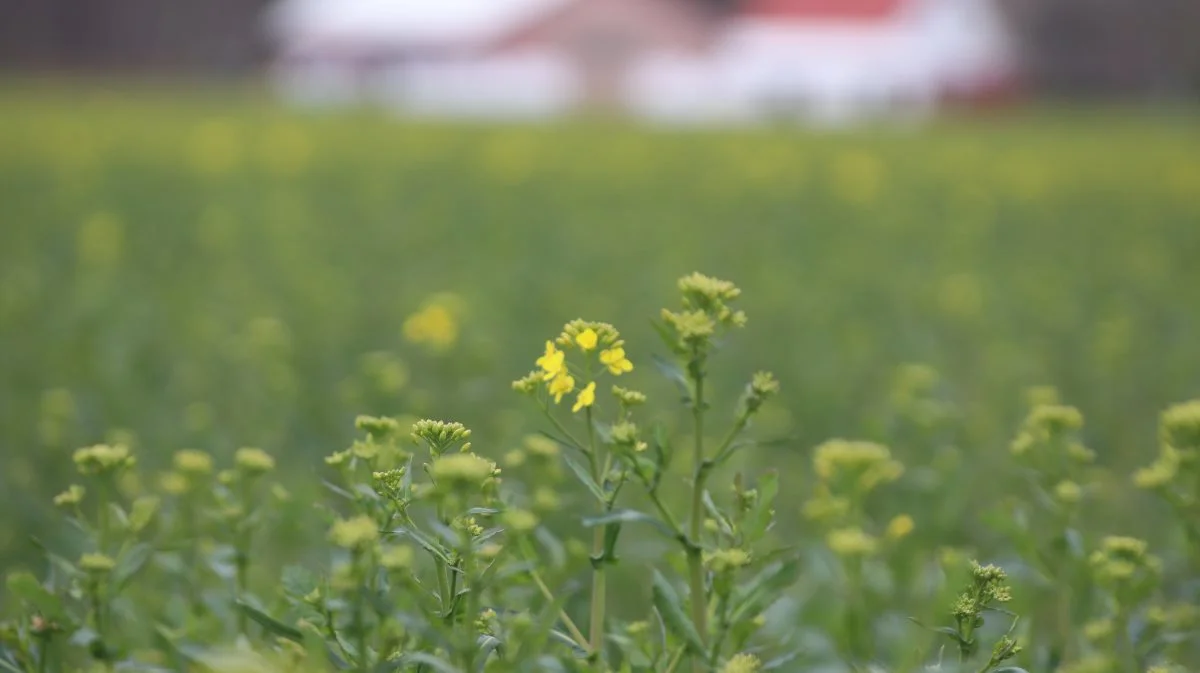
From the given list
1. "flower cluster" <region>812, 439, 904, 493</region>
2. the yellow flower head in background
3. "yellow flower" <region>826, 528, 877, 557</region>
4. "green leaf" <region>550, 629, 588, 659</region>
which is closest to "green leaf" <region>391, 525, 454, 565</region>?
"green leaf" <region>550, 629, 588, 659</region>

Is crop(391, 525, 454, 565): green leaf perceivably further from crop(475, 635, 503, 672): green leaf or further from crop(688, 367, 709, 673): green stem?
crop(688, 367, 709, 673): green stem

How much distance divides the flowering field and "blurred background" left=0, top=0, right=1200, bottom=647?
0.08 ft

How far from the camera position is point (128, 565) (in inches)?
51.4

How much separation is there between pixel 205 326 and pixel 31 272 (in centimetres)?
104

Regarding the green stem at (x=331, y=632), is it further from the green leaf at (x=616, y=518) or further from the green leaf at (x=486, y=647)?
the green leaf at (x=616, y=518)

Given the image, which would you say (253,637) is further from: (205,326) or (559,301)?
(559,301)

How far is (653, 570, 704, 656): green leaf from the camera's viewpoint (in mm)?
1099

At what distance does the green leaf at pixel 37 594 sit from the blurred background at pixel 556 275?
12.3 inches

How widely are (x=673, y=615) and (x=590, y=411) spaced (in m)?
0.19

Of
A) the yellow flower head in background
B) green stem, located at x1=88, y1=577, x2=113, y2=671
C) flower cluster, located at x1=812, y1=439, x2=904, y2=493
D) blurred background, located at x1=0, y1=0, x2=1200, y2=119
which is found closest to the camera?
green stem, located at x1=88, y1=577, x2=113, y2=671

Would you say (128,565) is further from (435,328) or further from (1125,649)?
(435,328)

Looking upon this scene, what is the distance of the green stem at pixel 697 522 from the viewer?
1.11m

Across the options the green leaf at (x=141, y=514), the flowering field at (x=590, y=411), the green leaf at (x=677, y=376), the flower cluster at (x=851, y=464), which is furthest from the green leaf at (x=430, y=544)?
the flower cluster at (x=851, y=464)

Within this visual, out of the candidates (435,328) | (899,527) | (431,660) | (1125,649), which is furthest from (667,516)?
(435,328)
